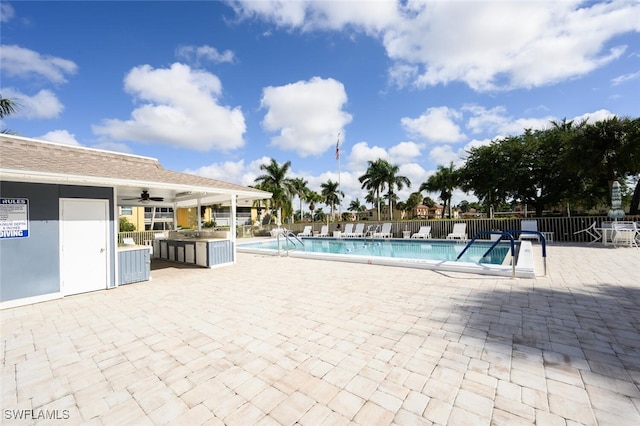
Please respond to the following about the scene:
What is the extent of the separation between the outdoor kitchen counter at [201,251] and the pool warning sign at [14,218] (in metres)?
4.39

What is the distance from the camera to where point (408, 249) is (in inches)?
561

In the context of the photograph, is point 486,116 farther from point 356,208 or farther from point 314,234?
point 356,208

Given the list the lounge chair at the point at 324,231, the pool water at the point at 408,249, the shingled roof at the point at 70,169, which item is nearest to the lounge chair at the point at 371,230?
the pool water at the point at 408,249

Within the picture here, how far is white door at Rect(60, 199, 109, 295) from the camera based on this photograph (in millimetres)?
6125

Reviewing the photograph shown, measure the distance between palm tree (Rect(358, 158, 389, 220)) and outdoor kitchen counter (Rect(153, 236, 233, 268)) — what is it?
2650cm

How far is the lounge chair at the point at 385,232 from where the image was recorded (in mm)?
18141

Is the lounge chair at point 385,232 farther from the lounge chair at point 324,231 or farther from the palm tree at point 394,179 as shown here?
the palm tree at point 394,179

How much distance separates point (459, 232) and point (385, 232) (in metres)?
4.65

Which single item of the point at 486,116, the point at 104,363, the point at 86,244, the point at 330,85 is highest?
the point at 330,85

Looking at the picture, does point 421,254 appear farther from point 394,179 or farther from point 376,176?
point 394,179

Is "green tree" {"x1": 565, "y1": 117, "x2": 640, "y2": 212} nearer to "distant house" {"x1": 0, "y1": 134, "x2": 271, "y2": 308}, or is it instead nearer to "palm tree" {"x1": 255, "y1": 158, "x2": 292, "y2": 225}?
"distant house" {"x1": 0, "y1": 134, "x2": 271, "y2": 308}

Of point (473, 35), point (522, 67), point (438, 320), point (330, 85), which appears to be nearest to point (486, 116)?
point (522, 67)

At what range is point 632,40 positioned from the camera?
8898 millimetres

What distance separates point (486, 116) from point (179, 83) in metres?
15.6
